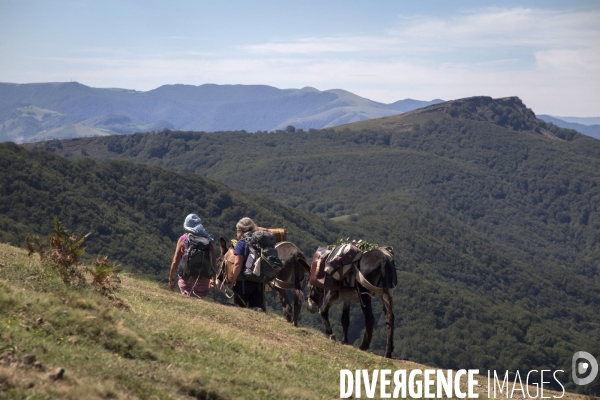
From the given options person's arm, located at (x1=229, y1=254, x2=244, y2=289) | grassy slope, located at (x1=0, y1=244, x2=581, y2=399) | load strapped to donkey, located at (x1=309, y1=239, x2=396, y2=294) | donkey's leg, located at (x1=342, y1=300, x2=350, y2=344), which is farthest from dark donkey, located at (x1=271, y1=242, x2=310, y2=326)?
grassy slope, located at (x1=0, y1=244, x2=581, y2=399)

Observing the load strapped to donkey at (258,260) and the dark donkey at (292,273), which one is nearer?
the load strapped to donkey at (258,260)

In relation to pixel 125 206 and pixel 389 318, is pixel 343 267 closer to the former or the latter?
pixel 389 318

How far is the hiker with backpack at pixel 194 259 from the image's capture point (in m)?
15.6

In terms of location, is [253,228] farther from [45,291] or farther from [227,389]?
[227,389]

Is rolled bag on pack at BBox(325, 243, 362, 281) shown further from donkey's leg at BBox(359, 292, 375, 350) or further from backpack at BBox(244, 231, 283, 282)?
backpack at BBox(244, 231, 283, 282)

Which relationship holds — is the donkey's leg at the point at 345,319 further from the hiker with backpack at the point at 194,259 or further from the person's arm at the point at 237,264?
the hiker with backpack at the point at 194,259

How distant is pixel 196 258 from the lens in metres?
15.6

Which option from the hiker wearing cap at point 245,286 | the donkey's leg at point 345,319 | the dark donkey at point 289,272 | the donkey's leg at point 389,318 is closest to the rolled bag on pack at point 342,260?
the donkey's leg at point 345,319

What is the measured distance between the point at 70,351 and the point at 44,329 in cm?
65

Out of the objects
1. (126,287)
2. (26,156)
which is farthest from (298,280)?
(26,156)

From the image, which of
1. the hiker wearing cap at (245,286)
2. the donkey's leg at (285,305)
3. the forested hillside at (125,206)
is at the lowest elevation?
the forested hillside at (125,206)

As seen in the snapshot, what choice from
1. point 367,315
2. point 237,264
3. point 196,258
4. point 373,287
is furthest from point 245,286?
point 373,287

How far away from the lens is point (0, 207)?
100 metres

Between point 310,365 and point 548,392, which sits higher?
point 310,365
